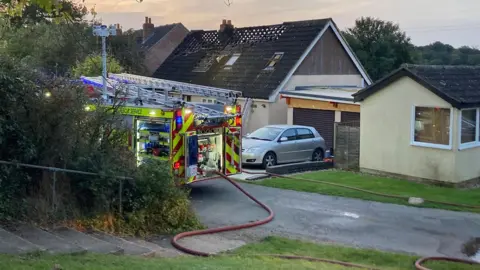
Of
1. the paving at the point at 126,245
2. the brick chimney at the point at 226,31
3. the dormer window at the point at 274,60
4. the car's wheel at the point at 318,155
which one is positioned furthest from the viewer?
the brick chimney at the point at 226,31

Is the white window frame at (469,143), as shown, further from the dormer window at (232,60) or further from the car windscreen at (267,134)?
the dormer window at (232,60)

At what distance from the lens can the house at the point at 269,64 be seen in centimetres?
2784

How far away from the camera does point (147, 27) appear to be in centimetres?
5372

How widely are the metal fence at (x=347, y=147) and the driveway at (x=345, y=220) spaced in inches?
189

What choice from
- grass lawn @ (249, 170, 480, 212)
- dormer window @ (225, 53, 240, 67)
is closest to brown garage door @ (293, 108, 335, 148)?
dormer window @ (225, 53, 240, 67)

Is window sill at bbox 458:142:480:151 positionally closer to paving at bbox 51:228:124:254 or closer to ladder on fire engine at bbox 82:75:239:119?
ladder on fire engine at bbox 82:75:239:119

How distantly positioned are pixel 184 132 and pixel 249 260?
576cm

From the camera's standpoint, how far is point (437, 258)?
30.3ft

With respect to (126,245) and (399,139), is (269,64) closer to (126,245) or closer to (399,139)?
(399,139)

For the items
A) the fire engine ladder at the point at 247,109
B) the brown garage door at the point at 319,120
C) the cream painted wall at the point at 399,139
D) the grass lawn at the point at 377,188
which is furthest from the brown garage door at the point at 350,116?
the grass lawn at the point at 377,188

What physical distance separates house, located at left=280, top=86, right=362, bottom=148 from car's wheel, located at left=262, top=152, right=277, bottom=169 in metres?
4.11

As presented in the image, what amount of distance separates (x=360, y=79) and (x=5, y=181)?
26.9m

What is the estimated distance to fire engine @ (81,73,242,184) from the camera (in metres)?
13.5

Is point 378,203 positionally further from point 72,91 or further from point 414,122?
point 72,91
